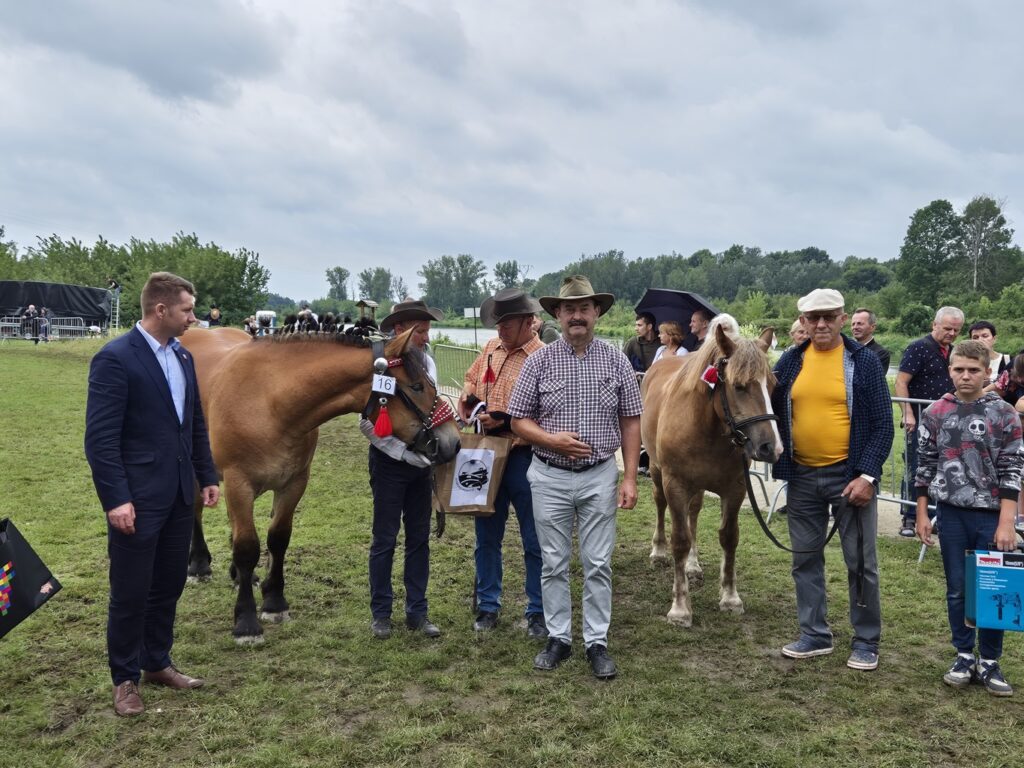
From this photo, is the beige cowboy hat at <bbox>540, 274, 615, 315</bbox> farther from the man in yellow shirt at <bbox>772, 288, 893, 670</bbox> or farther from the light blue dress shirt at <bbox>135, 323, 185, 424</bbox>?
the light blue dress shirt at <bbox>135, 323, 185, 424</bbox>

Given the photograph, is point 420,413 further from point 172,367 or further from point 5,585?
point 5,585

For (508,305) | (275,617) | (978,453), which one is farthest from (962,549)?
(275,617)

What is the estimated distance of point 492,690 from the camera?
3822 millimetres

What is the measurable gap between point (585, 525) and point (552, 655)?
0.80 m

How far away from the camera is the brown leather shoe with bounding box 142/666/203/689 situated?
12.3ft

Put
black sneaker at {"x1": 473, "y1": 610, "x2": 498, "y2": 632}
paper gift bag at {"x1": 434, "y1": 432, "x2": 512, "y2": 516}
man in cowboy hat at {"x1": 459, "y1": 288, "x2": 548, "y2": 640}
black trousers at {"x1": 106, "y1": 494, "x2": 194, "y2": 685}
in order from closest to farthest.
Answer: black trousers at {"x1": 106, "y1": 494, "x2": 194, "y2": 685}
paper gift bag at {"x1": 434, "y1": 432, "x2": 512, "y2": 516}
man in cowboy hat at {"x1": 459, "y1": 288, "x2": 548, "y2": 640}
black sneaker at {"x1": 473, "y1": 610, "x2": 498, "y2": 632}

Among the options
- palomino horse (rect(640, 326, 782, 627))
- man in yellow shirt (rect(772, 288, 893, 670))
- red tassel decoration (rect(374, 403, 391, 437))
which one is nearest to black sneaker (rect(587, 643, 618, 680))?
palomino horse (rect(640, 326, 782, 627))

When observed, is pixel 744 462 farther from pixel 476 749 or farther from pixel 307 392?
pixel 307 392

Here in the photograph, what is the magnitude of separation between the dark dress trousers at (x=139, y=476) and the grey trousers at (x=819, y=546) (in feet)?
11.4

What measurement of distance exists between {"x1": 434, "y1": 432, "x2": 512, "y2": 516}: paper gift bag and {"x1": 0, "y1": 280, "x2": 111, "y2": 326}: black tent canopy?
38.4 meters

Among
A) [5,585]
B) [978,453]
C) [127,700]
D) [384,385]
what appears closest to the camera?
[5,585]

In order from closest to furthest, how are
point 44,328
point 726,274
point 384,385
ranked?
point 384,385, point 44,328, point 726,274

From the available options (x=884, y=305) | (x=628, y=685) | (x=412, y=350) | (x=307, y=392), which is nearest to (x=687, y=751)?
(x=628, y=685)

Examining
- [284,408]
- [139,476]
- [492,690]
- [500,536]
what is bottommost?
[492,690]
